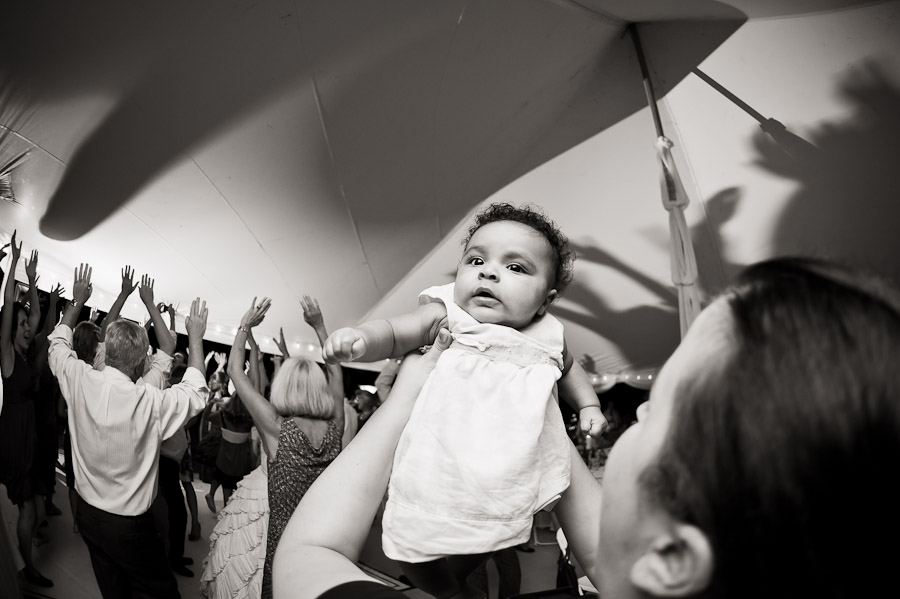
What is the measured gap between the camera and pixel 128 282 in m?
0.92

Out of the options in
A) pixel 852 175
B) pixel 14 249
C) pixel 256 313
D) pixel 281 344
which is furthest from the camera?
pixel 852 175

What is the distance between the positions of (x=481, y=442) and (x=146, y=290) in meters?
0.72

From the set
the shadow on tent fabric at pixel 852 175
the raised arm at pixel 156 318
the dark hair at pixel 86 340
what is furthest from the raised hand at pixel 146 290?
the shadow on tent fabric at pixel 852 175

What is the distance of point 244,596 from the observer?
4.27 feet

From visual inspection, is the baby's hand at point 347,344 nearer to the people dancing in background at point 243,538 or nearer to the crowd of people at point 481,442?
the crowd of people at point 481,442

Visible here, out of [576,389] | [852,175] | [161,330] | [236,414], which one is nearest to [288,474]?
[236,414]

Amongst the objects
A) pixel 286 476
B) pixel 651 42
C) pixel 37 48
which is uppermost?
pixel 651 42

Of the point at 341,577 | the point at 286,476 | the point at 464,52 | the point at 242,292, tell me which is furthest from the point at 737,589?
the point at 464,52

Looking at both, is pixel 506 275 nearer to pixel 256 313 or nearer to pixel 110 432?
pixel 256 313

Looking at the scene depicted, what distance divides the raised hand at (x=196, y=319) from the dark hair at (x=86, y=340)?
0.15 meters

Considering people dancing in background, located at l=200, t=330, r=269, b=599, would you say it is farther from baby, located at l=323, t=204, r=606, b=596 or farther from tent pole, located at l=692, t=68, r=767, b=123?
tent pole, located at l=692, t=68, r=767, b=123

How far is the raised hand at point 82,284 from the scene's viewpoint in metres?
0.88

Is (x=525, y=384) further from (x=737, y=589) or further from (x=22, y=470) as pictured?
(x=22, y=470)

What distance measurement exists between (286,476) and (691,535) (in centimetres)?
122
